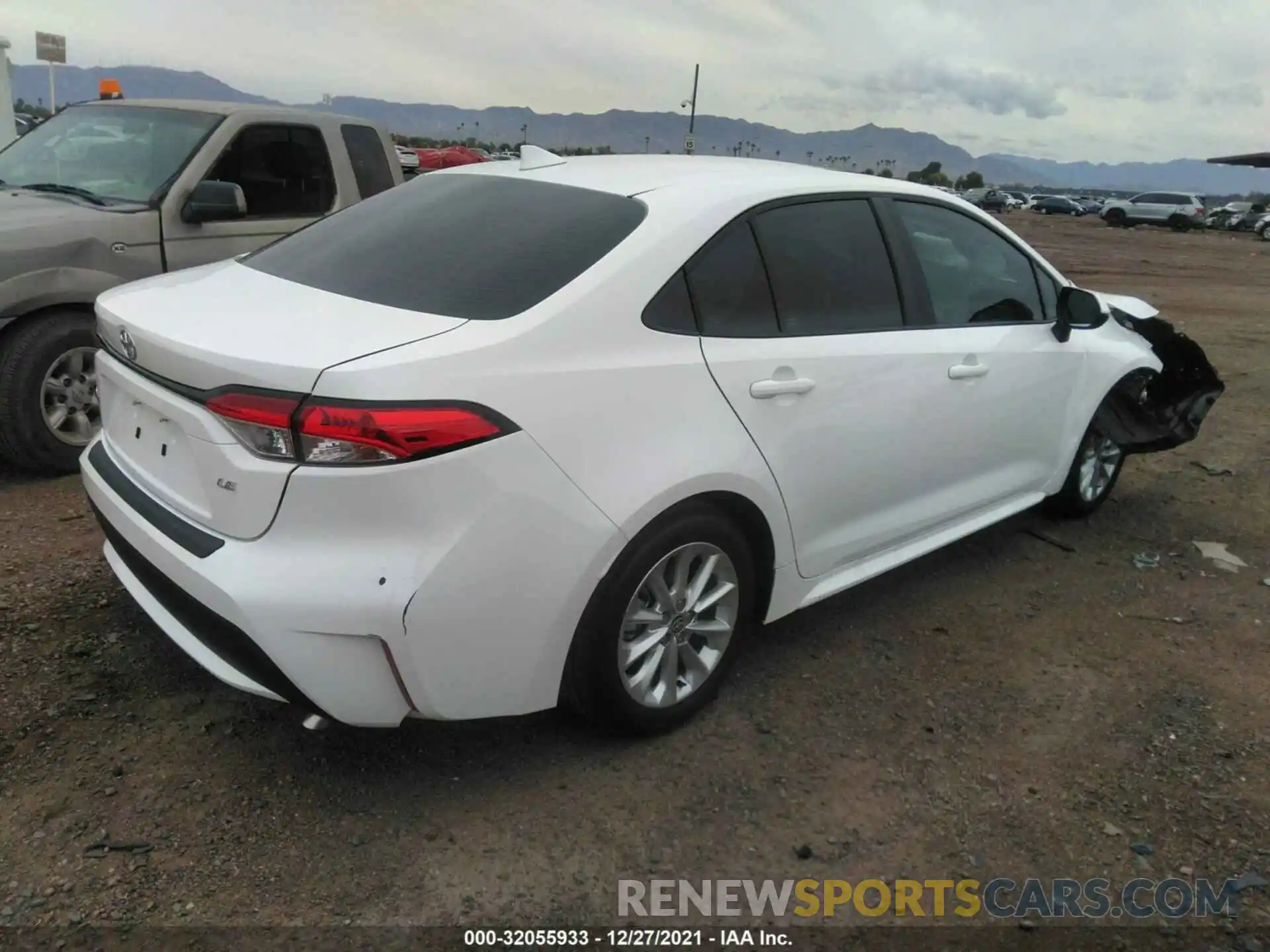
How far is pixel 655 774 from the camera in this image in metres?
2.88

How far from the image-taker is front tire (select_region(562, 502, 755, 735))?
266 centimetres

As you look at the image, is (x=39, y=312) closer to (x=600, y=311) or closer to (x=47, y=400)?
(x=47, y=400)

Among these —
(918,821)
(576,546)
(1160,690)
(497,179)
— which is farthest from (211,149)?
(1160,690)

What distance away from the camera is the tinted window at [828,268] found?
125 inches

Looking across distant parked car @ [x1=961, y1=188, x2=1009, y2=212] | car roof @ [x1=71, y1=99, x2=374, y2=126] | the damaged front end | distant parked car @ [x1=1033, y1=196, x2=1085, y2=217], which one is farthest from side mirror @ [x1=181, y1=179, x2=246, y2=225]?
distant parked car @ [x1=1033, y1=196, x2=1085, y2=217]

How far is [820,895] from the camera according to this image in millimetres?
2494

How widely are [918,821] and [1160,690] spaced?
1.36m

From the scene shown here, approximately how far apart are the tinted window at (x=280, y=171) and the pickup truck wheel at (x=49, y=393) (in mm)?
1175

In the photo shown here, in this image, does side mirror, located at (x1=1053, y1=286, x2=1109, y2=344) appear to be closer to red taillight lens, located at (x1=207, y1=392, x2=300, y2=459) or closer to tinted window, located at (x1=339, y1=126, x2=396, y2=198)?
red taillight lens, located at (x1=207, y1=392, x2=300, y2=459)

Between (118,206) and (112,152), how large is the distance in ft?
1.95

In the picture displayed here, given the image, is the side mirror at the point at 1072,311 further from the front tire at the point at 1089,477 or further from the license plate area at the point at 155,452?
the license plate area at the point at 155,452

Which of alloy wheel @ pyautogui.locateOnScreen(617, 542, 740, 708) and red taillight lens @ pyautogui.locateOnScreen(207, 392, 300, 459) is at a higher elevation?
red taillight lens @ pyautogui.locateOnScreen(207, 392, 300, 459)

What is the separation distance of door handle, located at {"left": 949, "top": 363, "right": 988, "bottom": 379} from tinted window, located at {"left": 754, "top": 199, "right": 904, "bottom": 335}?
0.31 metres

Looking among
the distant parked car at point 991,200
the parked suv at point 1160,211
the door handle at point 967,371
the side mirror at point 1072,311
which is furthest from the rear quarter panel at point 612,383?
the distant parked car at point 991,200
